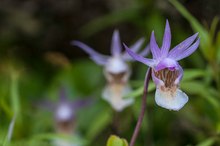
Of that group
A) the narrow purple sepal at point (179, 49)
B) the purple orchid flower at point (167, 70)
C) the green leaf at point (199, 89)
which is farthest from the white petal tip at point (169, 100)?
the green leaf at point (199, 89)

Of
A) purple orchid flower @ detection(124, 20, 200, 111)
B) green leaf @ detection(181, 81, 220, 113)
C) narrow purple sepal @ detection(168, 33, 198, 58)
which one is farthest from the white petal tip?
green leaf @ detection(181, 81, 220, 113)

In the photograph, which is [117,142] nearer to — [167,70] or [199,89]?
[167,70]

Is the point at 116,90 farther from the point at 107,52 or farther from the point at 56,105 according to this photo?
the point at 107,52

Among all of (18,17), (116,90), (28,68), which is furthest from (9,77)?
(116,90)

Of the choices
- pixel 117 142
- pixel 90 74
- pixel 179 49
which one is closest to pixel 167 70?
pixel 179 49

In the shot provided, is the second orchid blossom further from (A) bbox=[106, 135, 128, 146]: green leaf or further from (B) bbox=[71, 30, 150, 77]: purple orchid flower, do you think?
(A) bbox=[106, 135, 128, 146]: green leaf

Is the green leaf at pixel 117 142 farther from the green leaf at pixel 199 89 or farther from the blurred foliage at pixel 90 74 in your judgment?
the green leaf at pixel 199 89
